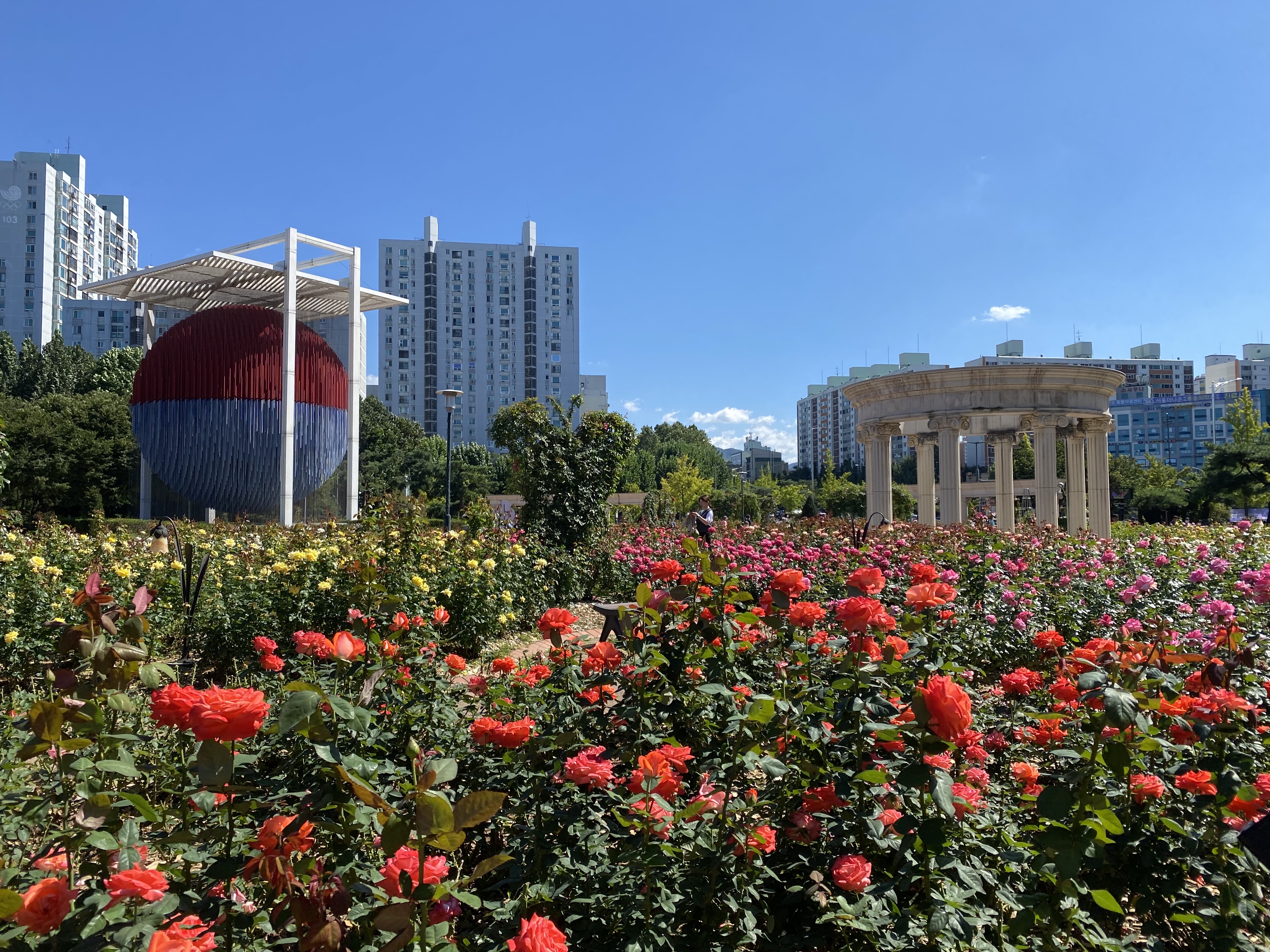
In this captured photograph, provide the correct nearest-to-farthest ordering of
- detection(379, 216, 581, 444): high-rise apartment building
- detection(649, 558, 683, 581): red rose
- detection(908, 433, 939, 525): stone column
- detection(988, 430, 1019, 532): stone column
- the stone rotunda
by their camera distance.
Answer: detection(649, 558, 683, 581): red rose
the stone rotunda
detection(988, 430, 1019, 532): stone column
detection(908, 433, 939, 525): stone column
detection(379, 216, 581, 444): high-rise apartment building

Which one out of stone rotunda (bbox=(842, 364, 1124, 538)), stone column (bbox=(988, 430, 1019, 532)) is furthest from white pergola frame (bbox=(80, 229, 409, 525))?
stone column (bbox=(988, 430, 1019, 532))

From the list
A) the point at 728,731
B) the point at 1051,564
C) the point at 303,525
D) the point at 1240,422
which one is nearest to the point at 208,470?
the point at 303,525

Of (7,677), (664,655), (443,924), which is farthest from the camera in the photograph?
(7,677)

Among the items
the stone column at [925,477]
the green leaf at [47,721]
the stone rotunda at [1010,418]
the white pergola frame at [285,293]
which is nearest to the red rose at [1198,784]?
the green leaf at [47,721]

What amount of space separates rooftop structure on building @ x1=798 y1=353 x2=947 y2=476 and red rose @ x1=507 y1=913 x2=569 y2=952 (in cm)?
12740

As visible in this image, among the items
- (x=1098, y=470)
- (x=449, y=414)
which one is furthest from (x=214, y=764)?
(x=1098, y=470)

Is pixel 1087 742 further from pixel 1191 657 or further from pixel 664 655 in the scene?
pixel 664 655

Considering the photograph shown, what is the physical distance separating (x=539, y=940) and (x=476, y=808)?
0.77 ft

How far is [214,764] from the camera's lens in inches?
57.4

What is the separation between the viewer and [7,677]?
5.62 meters

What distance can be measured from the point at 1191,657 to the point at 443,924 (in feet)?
7.71

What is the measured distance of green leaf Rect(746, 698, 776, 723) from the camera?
218 centimetres

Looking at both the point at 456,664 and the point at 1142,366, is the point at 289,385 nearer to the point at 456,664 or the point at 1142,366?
the point at 456,664

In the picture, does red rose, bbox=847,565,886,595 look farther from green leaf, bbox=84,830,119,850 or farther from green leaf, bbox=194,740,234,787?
green leaf, bbox=84,830,119,850
